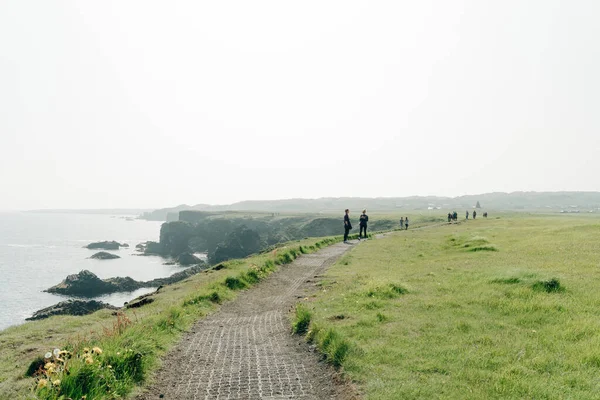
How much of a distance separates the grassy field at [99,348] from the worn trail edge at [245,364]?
0.56 m

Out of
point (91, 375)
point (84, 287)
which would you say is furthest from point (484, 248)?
point (84, 287)

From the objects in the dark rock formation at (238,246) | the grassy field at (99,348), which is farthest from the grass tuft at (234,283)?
the dark rock formation at (238,246)

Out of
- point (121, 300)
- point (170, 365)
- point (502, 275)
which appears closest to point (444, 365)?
point (170, 365)

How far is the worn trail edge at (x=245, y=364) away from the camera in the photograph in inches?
332

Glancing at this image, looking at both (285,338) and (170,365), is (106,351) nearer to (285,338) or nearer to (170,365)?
(170,365)

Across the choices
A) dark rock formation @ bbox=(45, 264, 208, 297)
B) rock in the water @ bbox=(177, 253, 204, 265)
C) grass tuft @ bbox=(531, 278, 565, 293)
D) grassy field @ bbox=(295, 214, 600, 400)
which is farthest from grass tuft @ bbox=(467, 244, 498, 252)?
rock in the water @ bbox=(177, 253, 204, 265)

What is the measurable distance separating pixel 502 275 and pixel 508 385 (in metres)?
10.2

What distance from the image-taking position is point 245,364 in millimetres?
10023

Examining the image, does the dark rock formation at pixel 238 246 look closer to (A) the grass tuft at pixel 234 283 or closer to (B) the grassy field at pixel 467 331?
(A) the grass tuft at pixel 234 283

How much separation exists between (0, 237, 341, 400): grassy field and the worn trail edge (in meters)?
0.56

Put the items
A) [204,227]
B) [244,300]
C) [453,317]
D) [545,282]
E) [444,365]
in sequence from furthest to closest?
[204,227]
[244,300]
[545,282]
[453,317]
[444,365]

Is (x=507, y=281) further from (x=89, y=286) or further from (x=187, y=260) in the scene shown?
(x=187, y=260)

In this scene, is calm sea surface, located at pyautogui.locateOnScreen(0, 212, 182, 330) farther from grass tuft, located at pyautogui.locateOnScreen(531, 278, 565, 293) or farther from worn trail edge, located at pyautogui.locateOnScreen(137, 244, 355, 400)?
grass tuft, located at pyautogui.locateOnScreen(531, 278, 565, 293)

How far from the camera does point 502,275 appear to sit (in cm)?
1650
